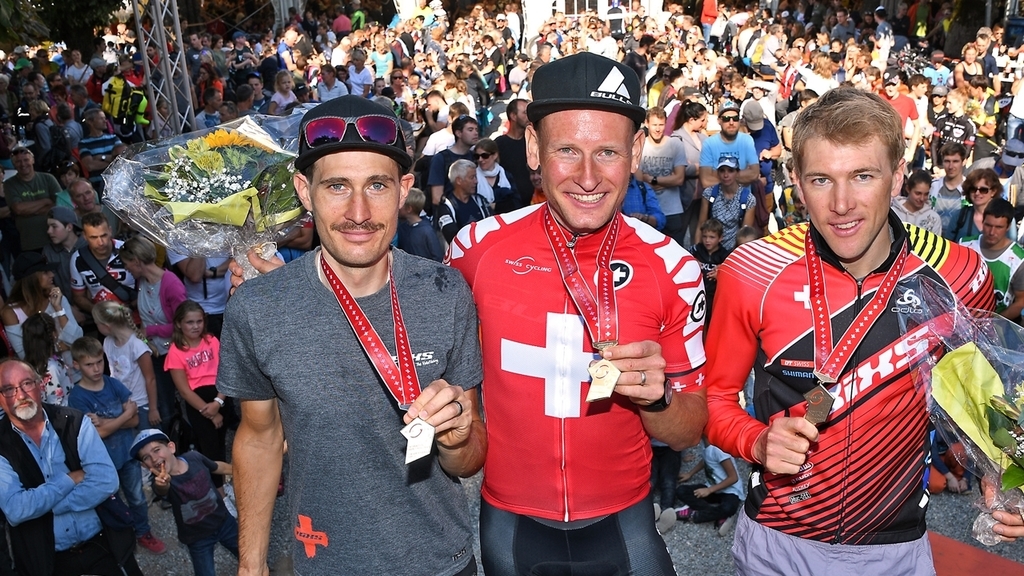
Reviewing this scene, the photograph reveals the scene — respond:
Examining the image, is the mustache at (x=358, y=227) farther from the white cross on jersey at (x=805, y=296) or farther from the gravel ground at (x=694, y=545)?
the gravel ground at (x=694, y=545)

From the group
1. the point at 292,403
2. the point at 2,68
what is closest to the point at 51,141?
the point at 2,68

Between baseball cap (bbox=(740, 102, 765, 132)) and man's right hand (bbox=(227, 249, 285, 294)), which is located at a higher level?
man's right hand (bbox=(227, 249, 285, 294))

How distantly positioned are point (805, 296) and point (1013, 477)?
73cm

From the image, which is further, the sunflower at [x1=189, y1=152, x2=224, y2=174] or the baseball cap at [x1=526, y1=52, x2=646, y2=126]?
the sunflower at [x1=189, y1=152, x2=224, y2=174]

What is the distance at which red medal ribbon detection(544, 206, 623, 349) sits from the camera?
2711 mm

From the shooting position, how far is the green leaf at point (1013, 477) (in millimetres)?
2463

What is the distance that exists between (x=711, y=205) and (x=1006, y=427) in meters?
6.50

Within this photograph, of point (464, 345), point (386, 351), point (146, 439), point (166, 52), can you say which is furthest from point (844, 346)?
point (166, 52)

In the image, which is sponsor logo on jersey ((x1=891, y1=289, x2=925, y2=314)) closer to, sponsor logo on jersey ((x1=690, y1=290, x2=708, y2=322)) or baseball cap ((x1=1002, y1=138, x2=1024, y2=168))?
sponsor logo on jersey ((x1=690, y1=290, x2=708, y2=322))

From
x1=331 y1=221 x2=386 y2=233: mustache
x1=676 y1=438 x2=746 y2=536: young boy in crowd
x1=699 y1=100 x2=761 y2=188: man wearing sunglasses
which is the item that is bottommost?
x1=676 y1=438 x2=746 y2=536: young boy in crowd

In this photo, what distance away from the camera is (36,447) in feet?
15.6

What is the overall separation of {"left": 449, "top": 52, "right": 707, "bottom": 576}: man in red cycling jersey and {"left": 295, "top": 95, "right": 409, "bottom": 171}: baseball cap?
0.48 meters

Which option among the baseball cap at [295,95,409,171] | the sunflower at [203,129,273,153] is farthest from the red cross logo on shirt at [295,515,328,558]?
the sunflower at [203,129,273,153]

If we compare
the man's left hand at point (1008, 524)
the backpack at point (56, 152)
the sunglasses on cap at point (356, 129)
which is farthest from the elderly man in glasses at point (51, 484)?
the backpack at point (56, 152)
